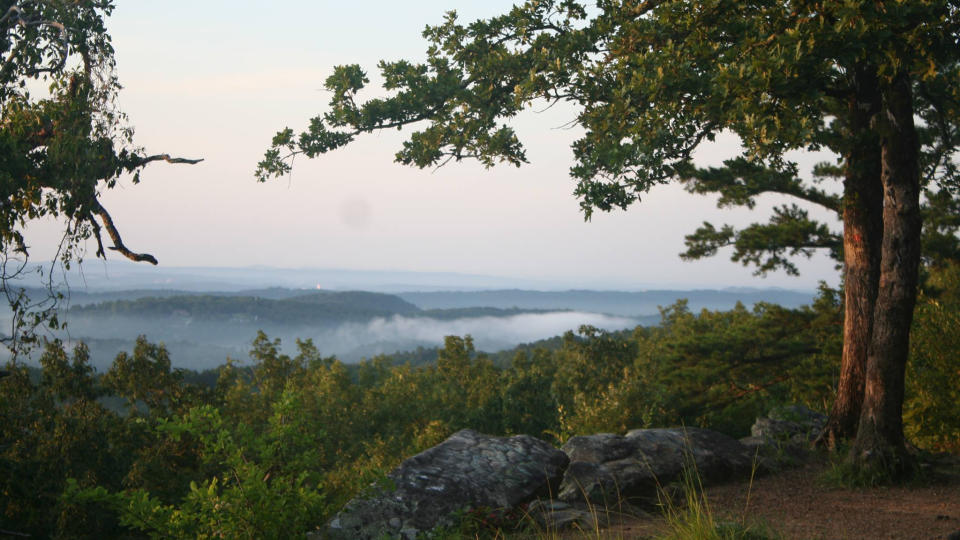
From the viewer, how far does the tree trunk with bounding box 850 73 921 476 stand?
8.61 metres

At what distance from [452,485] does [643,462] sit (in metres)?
2.61

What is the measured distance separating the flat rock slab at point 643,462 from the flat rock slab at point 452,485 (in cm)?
35

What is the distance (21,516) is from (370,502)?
5334mm

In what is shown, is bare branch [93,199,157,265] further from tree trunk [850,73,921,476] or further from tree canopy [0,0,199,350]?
tree trunk [850,73,921,476]

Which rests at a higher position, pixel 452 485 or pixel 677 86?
pixel 677 86

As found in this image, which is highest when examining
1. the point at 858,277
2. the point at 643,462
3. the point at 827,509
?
the point at 858,277

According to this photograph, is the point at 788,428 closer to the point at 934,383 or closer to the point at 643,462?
the point at 934,383

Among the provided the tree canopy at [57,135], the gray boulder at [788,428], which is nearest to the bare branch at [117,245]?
the tree canopy at [57,135]

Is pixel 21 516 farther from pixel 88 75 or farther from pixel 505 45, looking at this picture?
pixel 505 45

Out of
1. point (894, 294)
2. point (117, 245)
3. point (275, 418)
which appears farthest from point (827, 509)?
point (117, 245)

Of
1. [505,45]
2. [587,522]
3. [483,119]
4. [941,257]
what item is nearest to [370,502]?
[587,522]

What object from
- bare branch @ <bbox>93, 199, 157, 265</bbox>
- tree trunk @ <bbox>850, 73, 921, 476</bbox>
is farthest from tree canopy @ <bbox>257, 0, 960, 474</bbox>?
bare branch @ <bbox>93, 199, 157, 265</bbox>

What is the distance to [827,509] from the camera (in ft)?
25.7

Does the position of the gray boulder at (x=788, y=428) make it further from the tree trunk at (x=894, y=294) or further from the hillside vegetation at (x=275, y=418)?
the tree trunk at (x=894, y=294)
